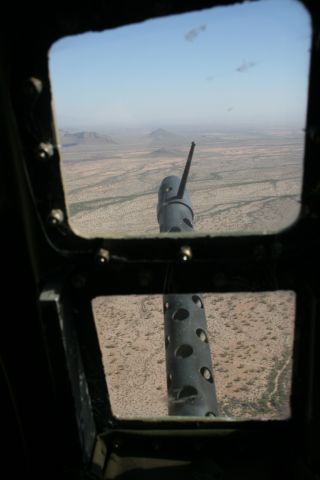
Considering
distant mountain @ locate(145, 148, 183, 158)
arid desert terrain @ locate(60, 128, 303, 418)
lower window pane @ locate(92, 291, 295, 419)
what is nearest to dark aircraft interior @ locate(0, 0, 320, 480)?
arid desert terrain @ locate(60, 128, 303, 418)

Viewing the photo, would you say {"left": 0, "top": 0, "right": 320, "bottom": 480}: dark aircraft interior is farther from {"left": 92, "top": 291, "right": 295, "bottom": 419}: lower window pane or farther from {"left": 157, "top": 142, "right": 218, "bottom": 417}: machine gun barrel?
{"left": 92, "top": 291, "right": 295, "bottom": 419}: lower window pane

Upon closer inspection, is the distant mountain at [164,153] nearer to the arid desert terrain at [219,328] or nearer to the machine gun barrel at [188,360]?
the arid desert terrain at [219,328]

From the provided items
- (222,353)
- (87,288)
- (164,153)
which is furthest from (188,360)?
(164,153)

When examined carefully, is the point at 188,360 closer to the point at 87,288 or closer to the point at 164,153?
the point at 87,288

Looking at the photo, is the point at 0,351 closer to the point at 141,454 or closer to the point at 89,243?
the point at 89,243

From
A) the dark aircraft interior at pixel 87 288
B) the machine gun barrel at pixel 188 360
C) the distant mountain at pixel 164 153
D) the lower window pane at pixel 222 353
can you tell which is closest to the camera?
the dark aircraft interior at pixel 87 288

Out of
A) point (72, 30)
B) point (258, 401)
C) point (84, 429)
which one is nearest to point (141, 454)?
point (84, 429)

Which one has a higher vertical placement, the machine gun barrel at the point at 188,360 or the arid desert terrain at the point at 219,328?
the machine gun barrel at the point at 188,360

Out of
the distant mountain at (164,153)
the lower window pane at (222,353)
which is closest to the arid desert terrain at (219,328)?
the lower window pane at (222,353)
